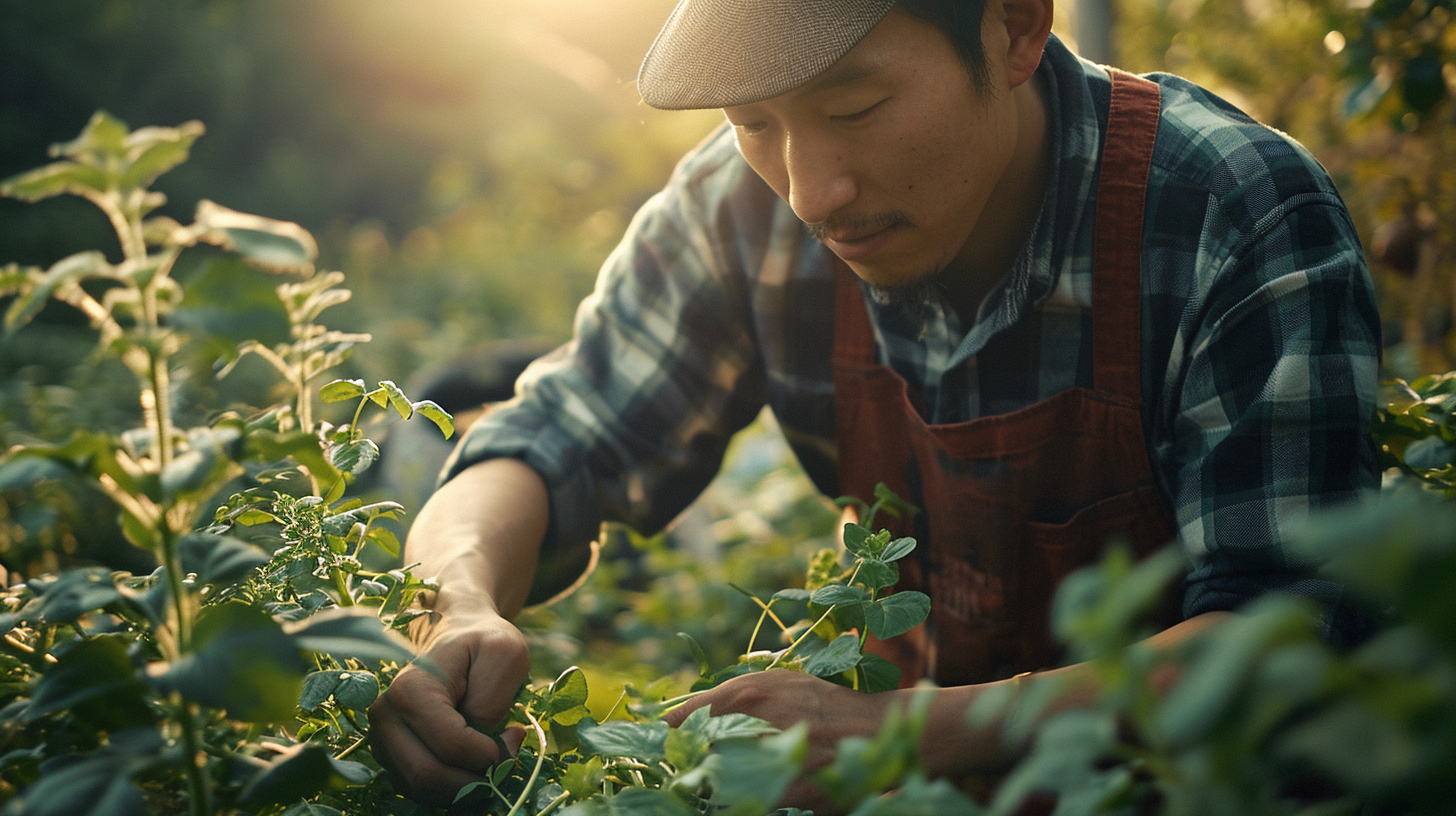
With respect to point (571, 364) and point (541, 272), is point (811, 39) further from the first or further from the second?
point (541, 272)

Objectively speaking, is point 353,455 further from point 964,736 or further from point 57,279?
point 964,736

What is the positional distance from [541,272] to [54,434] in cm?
403

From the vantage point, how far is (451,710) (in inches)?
35.9

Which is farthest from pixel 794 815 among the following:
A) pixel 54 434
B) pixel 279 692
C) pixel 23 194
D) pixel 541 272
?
pixel 541 272

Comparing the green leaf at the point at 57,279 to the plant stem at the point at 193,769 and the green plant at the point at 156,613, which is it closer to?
the green plant at the point at 156,613

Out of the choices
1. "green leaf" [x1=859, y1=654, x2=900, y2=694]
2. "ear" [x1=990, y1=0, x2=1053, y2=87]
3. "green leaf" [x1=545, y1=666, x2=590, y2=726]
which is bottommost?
"green leaf" [x1=545, y1=666, x2=590, y2=726]

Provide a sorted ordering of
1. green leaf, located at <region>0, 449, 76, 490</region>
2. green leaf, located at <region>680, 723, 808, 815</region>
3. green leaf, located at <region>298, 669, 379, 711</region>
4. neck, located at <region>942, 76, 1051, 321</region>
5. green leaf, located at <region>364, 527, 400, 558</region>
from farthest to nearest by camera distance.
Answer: neck, located at <region>942, 76, 1051, 321</region> < green leaf, located at <region>364, 527, 400, 558</region> < green leaf, located at <region>298, 669, 379, 711</region> < green leaf, located at <region>0, 449, 76, 490</region> < green leaf, located at <region>680, 723, 808, 815</region>

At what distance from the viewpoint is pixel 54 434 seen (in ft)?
6.24

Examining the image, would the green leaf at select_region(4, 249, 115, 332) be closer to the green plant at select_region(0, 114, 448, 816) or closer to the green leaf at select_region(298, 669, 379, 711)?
the green plant at select_region(0, 114, 448, 816)

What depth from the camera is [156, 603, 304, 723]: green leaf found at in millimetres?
510

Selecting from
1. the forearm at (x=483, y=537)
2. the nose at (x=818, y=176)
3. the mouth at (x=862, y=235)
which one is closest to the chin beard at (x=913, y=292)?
the mouth at (x=862, y=235)

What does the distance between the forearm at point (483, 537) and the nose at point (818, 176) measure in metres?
0.64

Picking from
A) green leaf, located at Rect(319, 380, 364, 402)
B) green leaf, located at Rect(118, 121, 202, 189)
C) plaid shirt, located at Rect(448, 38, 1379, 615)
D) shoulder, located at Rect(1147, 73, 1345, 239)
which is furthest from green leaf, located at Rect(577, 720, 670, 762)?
shoulder, located at Rect(1147, 73, 1345, 239)

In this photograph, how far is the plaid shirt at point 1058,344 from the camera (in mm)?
1064
